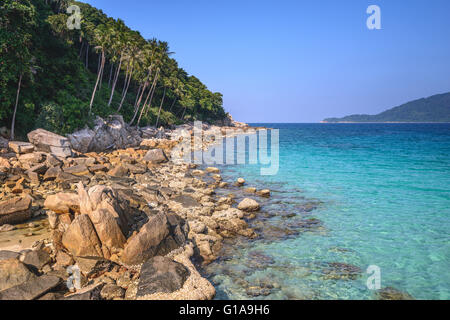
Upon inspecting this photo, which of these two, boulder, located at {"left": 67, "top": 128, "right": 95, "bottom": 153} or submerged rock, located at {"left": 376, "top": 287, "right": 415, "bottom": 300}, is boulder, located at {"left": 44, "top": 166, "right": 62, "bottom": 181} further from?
submerged rock, located at {"left": 376, "top": 287, "right": 415, "bottom": 300}

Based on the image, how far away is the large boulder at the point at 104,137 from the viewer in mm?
27953

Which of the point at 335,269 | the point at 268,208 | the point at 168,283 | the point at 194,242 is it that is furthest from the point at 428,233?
the point at 168,283

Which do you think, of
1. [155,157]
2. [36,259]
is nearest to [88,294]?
[36,259]

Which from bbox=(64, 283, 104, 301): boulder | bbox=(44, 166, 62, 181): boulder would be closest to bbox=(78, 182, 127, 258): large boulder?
bbox=(64, 283, 104, 301): boulder

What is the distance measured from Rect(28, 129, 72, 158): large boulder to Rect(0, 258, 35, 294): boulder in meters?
17.9

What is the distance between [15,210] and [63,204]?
205 cm

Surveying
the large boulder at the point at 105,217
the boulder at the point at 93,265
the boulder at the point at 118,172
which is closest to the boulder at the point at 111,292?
the boulder at the point at 93,265

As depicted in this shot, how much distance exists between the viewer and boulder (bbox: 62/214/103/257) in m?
7.92

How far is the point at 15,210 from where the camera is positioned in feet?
33.8

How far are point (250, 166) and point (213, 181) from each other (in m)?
8.83

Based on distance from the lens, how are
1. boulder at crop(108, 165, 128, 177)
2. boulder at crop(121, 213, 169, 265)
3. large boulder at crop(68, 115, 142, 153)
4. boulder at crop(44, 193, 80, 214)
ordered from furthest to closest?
large boulder at crop(68, 115, 142, 153)
boulder at crop(108, 165, 128, 177)
boulder at crop(44, 193, 80, 214)
boulder at crop(121, 213, 169, 265)
